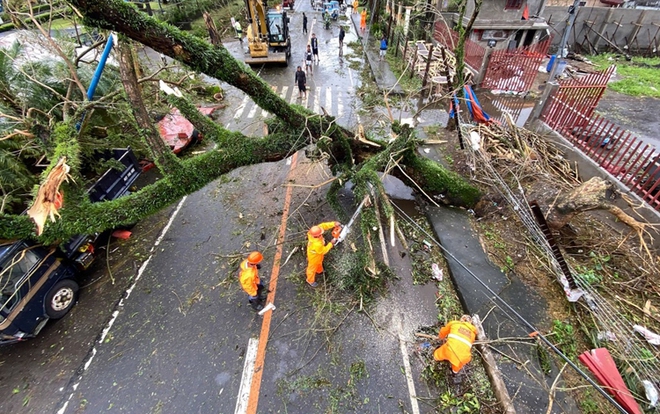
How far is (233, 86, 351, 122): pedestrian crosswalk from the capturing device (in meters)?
11.1

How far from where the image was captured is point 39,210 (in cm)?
346

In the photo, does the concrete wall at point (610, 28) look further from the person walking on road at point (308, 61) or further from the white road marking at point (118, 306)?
the white road marking at point (118, 306)

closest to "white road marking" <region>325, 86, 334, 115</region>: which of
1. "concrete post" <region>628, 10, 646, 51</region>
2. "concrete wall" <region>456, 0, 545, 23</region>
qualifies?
"concrete wall" <region>456, 0, 545, 23</region>

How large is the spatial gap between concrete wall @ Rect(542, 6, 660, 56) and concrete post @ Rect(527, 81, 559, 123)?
12.9 metres

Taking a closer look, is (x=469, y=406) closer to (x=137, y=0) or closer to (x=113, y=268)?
(x=113, y=268)

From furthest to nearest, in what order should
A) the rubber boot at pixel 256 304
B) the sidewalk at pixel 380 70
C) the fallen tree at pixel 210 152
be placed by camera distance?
1. the sidewalk at pixel 380 70
2. the rubber boot at pixel 256 304
3. the fallen tree at pixel 210 152

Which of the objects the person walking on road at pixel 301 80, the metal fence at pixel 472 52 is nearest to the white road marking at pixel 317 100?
the person walking on road at pixel 301 80

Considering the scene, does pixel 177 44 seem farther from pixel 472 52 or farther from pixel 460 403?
pixel 472 52

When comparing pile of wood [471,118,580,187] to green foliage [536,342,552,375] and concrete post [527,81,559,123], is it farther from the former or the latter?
green foliage [536,342,552,375]

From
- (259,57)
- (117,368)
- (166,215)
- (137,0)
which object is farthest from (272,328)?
(137,0)

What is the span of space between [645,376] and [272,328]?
17.1 feet

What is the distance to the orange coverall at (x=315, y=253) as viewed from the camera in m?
4.69

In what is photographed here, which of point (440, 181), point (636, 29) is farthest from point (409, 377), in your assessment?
point (636, 29)

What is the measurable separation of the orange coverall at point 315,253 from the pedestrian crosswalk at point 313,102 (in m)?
7.12
